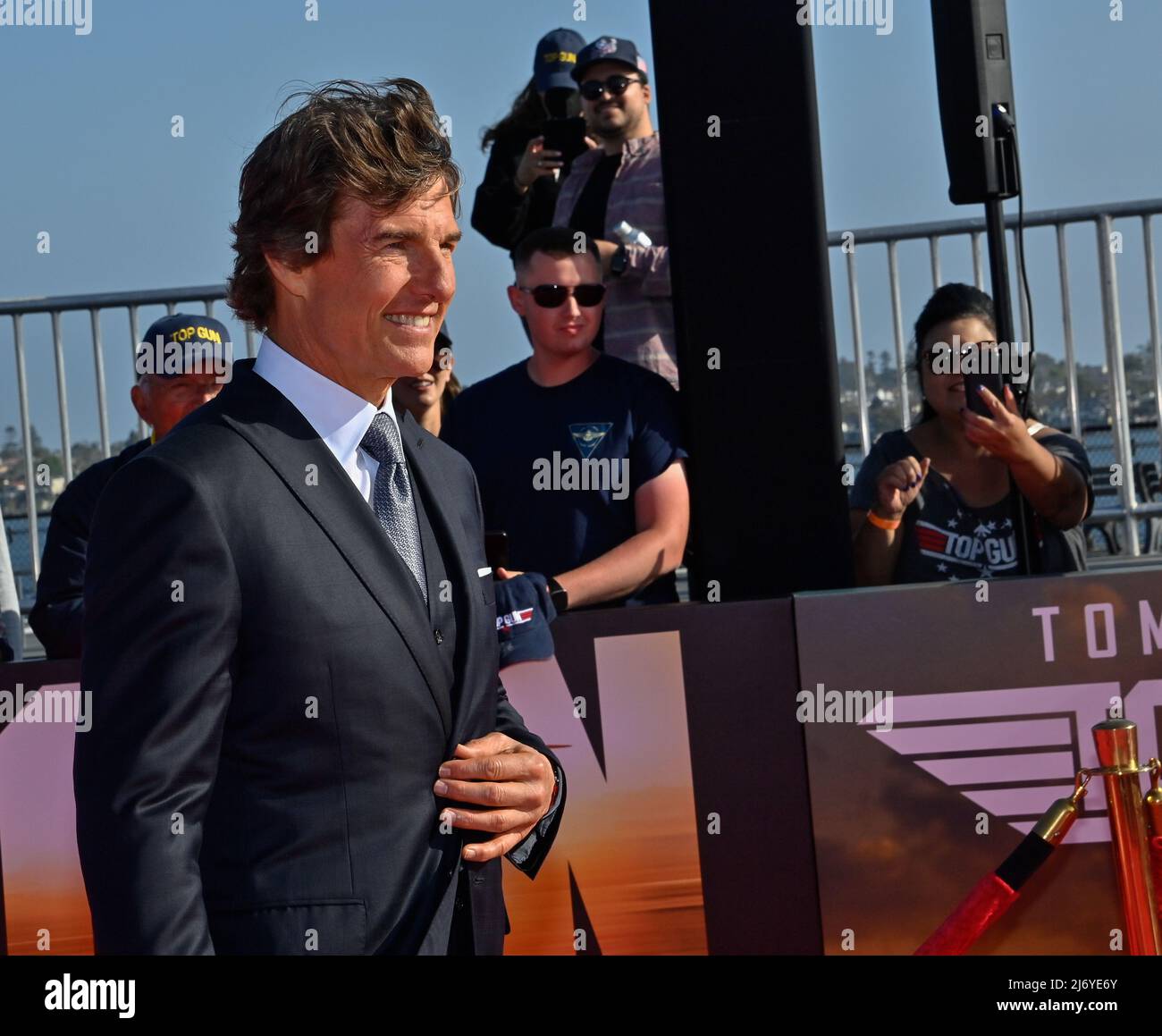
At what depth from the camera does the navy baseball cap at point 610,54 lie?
512cm

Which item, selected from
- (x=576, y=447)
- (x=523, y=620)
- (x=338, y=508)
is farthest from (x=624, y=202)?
(x=338, y=508)

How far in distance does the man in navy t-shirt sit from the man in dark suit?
70.3 inches

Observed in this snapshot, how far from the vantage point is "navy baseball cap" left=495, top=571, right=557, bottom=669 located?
3.48 meters

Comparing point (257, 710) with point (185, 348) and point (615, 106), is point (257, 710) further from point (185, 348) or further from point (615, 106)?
point (615, 106)

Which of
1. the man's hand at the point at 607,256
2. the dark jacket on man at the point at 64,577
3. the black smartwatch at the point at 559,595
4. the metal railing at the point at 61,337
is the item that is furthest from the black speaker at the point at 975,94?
the metal railing at the point at 61,337

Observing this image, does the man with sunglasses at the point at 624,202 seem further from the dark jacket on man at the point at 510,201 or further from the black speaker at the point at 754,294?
the black speaker at the point at 754,294

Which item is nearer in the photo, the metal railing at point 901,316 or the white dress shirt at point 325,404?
the white dress shirt at point 325,404

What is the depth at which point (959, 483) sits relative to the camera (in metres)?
4.27

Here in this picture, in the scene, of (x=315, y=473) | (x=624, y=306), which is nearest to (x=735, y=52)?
(x=624, y=306)

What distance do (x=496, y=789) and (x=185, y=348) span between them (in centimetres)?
295

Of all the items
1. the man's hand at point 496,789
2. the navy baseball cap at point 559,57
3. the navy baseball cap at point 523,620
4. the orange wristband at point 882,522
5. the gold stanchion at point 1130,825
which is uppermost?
the navy baseball cap at point 559,57

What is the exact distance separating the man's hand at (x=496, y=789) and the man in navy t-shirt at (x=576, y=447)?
1684mm

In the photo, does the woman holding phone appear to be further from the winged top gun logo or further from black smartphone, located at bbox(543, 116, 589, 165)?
black smartphone, located at bbox(543, 116, 589, 165)

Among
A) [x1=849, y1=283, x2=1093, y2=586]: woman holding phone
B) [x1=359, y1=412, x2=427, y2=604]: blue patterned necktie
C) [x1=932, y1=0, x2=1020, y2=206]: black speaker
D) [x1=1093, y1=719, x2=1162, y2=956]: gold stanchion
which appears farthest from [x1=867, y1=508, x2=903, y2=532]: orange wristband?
[x1=359, y1=412, x2=427, y2=604]: blue patterned necktie
